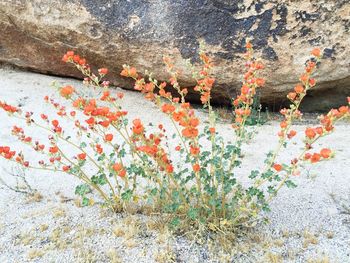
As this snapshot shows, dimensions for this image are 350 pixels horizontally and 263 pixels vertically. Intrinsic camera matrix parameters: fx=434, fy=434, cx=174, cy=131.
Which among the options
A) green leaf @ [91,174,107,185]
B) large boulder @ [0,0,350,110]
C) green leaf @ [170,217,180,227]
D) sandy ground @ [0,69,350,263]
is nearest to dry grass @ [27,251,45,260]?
sandy ground @ [0,69,350,263]

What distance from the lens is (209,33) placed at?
470 cm

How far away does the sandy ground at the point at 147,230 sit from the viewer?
253 centimetres

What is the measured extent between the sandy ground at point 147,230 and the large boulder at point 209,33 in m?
1.47

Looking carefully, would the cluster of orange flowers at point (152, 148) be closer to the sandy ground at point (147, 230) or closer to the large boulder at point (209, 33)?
the sandy ground at point (147, 230)

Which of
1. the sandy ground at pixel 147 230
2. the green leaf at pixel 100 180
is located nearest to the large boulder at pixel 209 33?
the sandy ground at pixel 147 230

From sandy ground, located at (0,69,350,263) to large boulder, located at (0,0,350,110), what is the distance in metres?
1.47

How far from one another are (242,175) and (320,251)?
1.07 meters

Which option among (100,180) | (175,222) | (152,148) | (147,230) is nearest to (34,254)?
(100,180)

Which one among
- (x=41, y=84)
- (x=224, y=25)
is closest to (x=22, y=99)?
(x=41, y=84)

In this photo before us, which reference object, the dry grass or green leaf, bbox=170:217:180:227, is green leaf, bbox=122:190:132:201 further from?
the dry grass

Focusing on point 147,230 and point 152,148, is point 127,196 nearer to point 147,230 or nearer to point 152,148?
point 147,230

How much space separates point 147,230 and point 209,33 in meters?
2.65

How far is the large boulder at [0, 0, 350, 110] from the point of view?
14.8ft

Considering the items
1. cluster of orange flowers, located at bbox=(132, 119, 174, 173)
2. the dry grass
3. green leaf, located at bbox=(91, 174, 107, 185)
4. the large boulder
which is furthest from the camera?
the large boulder
